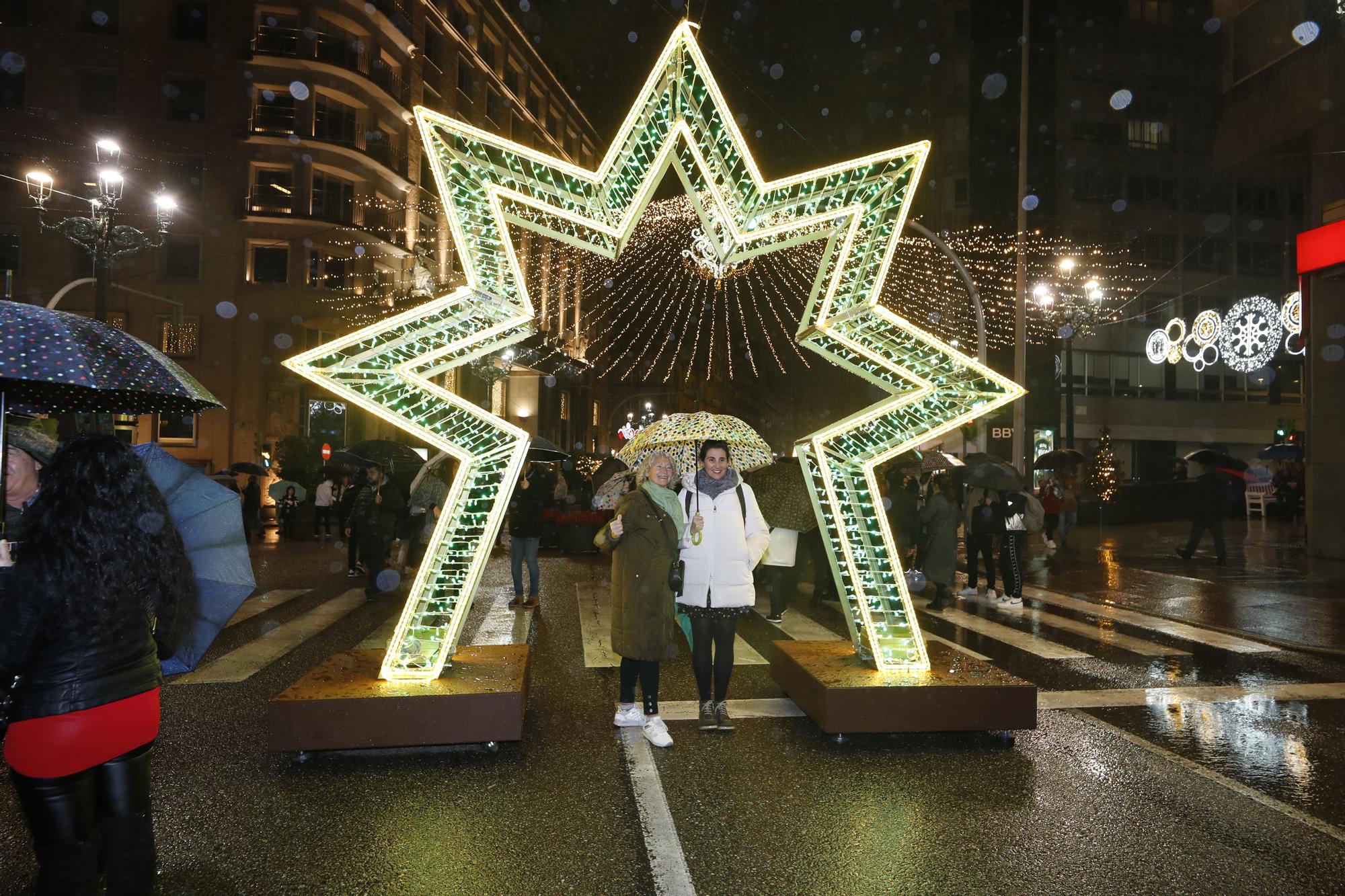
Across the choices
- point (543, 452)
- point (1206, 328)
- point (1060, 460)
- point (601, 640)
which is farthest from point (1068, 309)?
point (601, 640)

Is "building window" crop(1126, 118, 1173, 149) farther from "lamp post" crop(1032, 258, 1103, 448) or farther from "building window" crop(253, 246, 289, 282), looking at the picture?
"building window" crop(253, 246, 289, 282)

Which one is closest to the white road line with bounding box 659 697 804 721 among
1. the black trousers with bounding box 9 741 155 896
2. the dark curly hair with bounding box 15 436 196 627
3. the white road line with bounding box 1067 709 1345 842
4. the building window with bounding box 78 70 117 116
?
the white road line with bounding box 1067 709 1345 842

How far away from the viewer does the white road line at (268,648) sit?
24.5ft

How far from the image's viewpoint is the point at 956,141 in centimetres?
4288

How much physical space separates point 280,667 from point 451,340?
3919mm

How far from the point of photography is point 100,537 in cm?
290

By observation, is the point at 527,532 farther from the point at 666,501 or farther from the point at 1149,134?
the point at 1149,134

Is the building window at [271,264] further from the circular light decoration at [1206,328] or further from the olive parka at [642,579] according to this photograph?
the olive parka at [642,579]

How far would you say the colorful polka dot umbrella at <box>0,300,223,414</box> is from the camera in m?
3.13

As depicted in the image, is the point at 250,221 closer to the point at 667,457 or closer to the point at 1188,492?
the point at 667,457

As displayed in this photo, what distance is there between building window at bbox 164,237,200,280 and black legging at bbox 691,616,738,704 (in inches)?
1314

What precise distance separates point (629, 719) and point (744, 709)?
0.99 metres

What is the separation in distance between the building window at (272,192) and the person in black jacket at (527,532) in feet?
88.5

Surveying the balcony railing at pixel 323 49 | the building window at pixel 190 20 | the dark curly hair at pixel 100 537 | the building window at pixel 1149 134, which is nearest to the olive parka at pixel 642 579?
the dark curly hair at pixel 100 537
